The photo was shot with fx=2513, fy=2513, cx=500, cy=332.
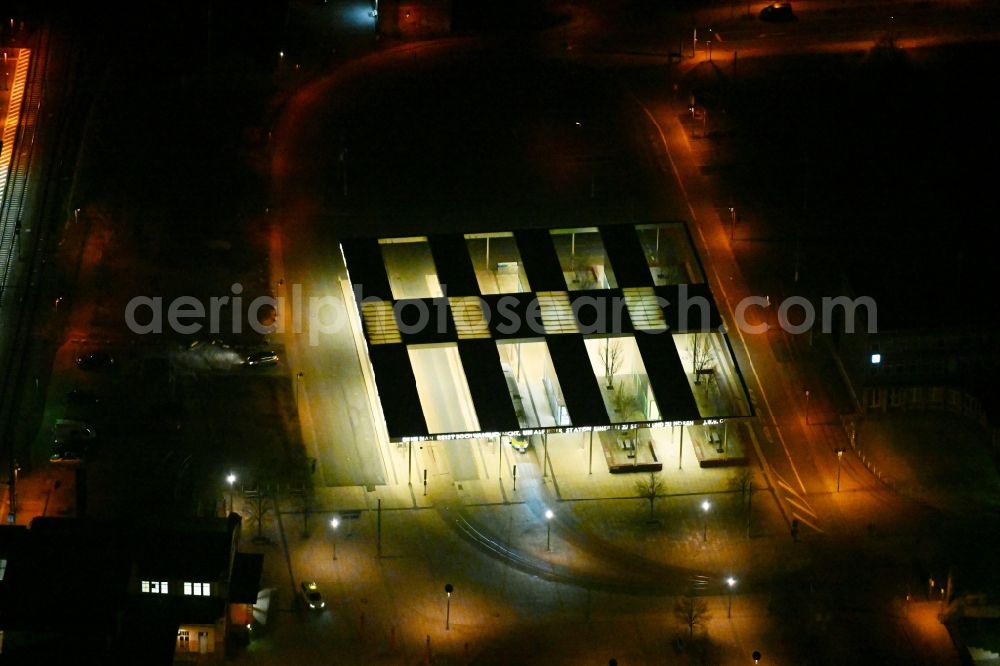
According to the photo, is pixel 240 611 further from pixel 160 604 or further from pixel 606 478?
pixel 606 478

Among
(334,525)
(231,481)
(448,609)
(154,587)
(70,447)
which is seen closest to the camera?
(154,587)

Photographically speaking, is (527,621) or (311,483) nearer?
(527,621)

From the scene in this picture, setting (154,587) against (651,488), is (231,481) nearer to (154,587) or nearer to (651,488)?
(154,587)

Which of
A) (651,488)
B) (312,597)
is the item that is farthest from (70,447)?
(651,488)

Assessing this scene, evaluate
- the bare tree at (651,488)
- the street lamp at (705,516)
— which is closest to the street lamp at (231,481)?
the bare tree at (651,488)

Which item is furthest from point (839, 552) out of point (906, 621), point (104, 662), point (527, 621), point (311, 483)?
point (104, 662)

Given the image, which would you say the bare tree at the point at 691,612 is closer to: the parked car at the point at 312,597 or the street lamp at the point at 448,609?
the street lamp at the point at 448,609

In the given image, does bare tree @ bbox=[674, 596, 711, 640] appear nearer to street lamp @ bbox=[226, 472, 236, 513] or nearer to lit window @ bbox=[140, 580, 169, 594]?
street lamp @ bbox=[226, 472, 236, 513]

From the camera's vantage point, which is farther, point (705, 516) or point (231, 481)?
point (231, 481)
